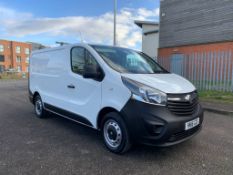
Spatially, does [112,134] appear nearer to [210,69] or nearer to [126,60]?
[126,60]

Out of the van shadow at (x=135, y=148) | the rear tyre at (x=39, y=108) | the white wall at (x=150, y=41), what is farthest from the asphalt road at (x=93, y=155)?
the white wall at (x=150, y=41)

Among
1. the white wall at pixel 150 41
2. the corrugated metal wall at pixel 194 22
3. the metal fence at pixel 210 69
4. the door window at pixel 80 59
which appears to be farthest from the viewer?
the white wall at pixel 150 41

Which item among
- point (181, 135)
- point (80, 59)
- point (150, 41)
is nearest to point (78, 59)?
point (80, 59)

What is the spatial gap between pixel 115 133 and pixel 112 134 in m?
0.08

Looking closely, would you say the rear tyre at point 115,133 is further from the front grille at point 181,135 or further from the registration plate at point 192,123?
the registration plate at point 192,123

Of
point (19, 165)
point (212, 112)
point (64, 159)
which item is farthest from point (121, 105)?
point (212, 112)

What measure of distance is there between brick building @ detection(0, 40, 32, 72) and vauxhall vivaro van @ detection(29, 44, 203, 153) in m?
60.5

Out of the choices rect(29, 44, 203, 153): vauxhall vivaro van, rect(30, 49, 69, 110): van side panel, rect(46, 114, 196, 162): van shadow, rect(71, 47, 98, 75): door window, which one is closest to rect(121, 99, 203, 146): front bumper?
rect(29, 44, 203, 153): vauxhall vivaro van

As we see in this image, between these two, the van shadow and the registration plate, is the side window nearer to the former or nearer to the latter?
the van shadow

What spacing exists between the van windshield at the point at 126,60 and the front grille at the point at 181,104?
0.89 metres

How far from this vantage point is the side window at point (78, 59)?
4.05 metres

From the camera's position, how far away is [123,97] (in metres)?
3.14

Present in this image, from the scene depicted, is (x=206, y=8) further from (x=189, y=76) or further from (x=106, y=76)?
(x=106, y=76)

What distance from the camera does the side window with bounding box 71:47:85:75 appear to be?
4.05 meters
